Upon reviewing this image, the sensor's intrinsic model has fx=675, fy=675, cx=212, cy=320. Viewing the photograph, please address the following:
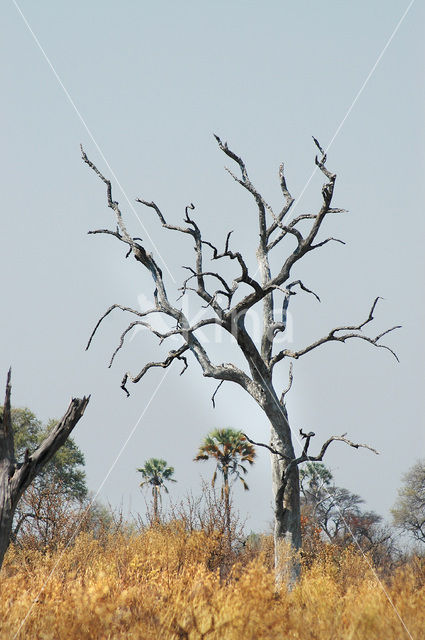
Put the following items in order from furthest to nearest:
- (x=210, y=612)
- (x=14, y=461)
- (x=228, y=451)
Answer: (x=228, y=451) < (x=14, y=461) < (x=210, y=612)

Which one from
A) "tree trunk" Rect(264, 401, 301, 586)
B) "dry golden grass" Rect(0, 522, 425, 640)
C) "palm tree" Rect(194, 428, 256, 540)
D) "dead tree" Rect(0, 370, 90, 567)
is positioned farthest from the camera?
"palm tree" Rect(194, 428, 256, 540)

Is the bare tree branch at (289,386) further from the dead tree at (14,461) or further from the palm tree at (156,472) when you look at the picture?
the palm tree at (156,472)

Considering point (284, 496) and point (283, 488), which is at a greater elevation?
point (283, 488)

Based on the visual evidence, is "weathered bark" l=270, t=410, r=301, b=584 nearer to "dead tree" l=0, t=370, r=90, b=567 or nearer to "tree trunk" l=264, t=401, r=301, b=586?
"tree trunk" l=264, t=401, r=301, b=586

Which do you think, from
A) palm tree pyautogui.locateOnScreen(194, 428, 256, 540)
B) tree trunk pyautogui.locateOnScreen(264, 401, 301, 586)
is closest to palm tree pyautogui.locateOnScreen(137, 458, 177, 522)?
palm tree pyautogui.locateOnScreen(194, 428, 256, 540)

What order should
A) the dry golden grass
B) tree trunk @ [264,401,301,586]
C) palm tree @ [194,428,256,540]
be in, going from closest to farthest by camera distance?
the dry golden grass < tree trunk @ [264,401,301,586] < palm tree @ [194,428,256,540]

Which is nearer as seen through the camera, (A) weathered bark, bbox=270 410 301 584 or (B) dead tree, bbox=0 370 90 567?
(B) dead tree, bbox=0 370 90 567

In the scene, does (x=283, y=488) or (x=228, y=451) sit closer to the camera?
(x=283, y=488)

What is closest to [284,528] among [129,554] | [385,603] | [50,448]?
[129,554]

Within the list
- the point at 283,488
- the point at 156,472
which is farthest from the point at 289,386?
the point at 156,472

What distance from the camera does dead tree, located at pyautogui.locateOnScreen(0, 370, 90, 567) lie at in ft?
19.7

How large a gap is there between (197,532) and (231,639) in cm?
1116

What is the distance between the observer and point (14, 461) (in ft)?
20.3

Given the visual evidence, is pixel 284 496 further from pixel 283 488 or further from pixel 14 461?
pixel 14 461
